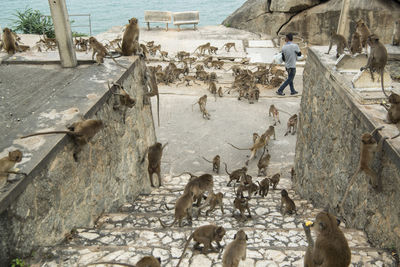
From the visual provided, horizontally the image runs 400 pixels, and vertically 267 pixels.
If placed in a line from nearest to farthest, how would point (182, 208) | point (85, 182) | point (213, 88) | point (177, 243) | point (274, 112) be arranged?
point (177, 243) → point (85, 182) → point (182, 208) → point (274, 112) → point (213, 88)

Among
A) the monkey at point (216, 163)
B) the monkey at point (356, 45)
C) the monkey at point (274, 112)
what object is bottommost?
the monkey at point (216, 163)

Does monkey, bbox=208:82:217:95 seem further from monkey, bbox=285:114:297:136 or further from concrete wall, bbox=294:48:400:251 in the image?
concrete wall, bbox=294:48:400:251

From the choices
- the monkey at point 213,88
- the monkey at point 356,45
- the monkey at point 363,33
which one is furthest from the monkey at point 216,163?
the monkey at point 213,88

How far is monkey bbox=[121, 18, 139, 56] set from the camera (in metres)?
7.19

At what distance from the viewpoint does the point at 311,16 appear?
67.8 ft

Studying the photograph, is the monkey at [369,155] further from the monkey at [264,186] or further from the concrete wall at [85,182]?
the concrete wall at [85,182]

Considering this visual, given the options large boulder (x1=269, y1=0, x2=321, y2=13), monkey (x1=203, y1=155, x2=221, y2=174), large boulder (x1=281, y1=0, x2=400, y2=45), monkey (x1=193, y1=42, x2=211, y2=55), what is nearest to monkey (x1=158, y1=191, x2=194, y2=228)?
monkey (x1=203, y1=155, x2=221, y2=174)

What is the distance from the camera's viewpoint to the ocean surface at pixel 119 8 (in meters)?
44.4

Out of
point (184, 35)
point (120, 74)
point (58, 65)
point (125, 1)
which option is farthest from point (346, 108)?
point (125, 1)

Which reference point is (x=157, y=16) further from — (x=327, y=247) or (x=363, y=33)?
(x=327, y=247)

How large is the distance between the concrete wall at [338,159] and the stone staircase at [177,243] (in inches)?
13.1

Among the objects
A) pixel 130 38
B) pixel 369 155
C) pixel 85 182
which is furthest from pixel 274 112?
pixel 85 182

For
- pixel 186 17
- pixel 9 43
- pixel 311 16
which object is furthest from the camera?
pixel 186 17

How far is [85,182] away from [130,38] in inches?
142
